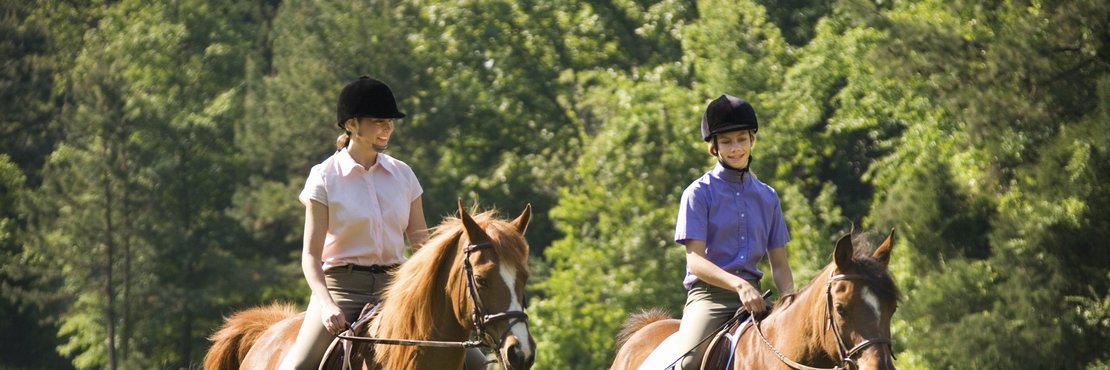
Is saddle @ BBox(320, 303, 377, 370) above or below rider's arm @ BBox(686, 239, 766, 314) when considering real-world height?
above

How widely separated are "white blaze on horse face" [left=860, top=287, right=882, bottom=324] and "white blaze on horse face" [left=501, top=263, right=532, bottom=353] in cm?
155

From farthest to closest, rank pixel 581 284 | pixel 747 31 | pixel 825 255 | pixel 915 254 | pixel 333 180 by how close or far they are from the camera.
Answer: pixel 747 31 → pixel 581 284 → pixel 825 255 → pixel 915 254 → pixel 333 180

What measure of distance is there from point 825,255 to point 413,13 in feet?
64.2

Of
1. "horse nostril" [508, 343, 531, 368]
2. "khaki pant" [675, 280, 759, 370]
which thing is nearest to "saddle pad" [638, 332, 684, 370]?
"khaki pant" [675, 280, 759, 370]

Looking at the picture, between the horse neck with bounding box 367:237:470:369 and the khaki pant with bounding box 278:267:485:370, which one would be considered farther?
the khaki pant with bounding box 278:267:485:370

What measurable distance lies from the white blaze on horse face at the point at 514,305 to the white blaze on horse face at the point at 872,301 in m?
1.55

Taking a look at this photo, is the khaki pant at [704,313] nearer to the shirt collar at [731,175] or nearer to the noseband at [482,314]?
the shirt collar at [731,175]

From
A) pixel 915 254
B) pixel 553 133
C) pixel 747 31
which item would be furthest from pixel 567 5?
pixel 915 254

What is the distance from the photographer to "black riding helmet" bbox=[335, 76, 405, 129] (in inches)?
336

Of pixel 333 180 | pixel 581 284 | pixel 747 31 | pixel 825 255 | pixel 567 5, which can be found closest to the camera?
pixel 333 180

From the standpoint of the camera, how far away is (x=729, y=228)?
8875 mm

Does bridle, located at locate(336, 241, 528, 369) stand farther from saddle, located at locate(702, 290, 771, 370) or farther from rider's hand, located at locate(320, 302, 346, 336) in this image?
saddle, located at locate(702, 290, 771, 370)

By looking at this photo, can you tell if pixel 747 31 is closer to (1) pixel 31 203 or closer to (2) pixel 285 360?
(1) pixel 31 203

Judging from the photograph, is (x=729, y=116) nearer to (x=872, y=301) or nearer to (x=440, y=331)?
(x=872, y=301)
